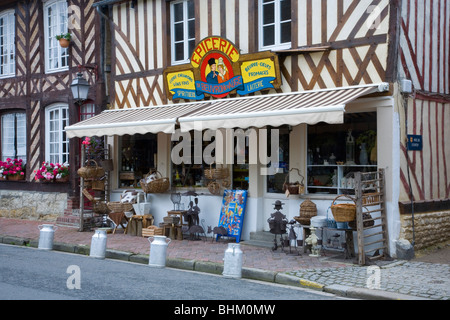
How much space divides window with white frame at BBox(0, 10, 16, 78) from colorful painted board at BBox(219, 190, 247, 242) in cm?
782

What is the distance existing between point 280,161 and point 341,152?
120 centimetres

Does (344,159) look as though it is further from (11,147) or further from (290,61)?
(11,147)

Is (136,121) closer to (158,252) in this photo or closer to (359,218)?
(158,252)

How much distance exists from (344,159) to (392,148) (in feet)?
3.29

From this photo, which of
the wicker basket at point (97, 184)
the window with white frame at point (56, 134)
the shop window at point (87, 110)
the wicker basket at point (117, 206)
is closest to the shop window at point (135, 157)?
the wicker basket at point (97, 184)

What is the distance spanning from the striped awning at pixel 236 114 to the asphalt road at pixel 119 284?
2439mm

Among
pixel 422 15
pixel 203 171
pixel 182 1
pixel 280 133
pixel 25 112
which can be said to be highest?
pixel 182 1

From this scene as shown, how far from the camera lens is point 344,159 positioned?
9031 millimetres

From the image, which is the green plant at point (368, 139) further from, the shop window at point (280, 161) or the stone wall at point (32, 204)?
the stone wall at point (32, 204)

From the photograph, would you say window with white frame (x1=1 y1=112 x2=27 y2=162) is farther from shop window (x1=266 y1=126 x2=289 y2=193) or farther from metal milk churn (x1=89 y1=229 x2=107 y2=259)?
shop window (x1=266 y1=126 x2=289 y2=193)

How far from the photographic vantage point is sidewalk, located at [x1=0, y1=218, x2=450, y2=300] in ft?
20.6

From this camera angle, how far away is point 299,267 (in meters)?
7.51

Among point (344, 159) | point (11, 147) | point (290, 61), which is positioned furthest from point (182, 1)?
point (11, 147)

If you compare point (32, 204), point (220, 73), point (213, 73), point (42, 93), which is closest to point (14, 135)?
point (42, 93)
